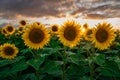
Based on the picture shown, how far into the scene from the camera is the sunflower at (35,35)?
598 centimetres

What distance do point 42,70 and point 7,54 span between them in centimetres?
204

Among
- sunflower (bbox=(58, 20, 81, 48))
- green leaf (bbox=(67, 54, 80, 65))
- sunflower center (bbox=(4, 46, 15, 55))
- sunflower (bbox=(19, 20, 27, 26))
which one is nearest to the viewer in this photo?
green leaf (bbox=(67, 54, 80, 65))

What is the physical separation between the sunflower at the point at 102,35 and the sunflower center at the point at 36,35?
3.10 ft

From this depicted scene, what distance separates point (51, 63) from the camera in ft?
17.8

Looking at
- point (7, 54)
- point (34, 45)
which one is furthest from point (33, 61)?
point (7, 54)

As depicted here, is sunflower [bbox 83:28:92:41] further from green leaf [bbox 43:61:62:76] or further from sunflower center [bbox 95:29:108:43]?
green leaf [bbox 43:61:62:76]

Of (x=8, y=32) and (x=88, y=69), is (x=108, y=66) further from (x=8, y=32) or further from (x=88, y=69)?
(x=8, y=32)

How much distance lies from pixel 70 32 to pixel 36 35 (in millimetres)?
604

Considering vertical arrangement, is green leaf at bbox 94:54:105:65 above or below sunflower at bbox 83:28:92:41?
below

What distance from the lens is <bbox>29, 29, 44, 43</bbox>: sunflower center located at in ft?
19.7

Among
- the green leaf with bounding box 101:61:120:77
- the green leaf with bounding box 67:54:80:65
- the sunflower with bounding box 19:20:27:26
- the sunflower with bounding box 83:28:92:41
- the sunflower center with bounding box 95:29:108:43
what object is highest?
the sunflower center with bounding box 95:29:108:43

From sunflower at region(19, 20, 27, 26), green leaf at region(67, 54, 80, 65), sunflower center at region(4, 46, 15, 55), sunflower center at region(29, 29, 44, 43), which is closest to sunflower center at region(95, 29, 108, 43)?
green leaf at region(67, 54, 80, 65)

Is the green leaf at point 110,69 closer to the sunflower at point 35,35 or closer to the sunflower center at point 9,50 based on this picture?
the sunflower at point 35,35

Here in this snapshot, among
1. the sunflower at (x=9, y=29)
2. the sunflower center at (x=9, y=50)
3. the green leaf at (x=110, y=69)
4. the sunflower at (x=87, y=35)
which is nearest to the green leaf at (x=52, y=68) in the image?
the green leaf at (x=110, y=69)
